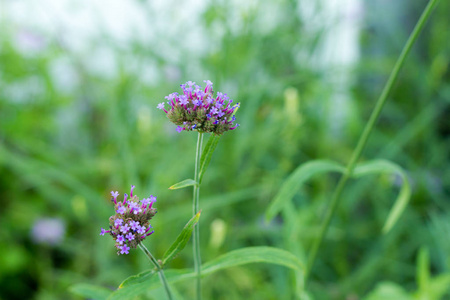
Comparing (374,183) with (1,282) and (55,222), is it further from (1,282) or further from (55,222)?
(1,282)

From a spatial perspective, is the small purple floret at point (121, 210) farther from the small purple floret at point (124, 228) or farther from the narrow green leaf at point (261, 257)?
the narrow green leaf at point (261, 257)

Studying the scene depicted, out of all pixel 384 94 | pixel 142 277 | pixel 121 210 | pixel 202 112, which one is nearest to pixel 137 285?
pixel 142 277

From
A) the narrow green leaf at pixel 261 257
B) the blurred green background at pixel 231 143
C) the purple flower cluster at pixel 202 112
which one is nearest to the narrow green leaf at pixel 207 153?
the purple flower cluster at pixel 202 112

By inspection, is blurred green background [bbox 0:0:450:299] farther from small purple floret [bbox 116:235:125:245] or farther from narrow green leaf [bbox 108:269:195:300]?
small purple floret [bbox 116:235:125:245]

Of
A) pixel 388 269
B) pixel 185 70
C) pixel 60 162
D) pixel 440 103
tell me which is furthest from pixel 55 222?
pixel 440 103

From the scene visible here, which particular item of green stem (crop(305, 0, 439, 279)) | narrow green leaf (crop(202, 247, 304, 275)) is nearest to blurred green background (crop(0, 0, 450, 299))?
green stem (crop(305, 0, 439, 279))
